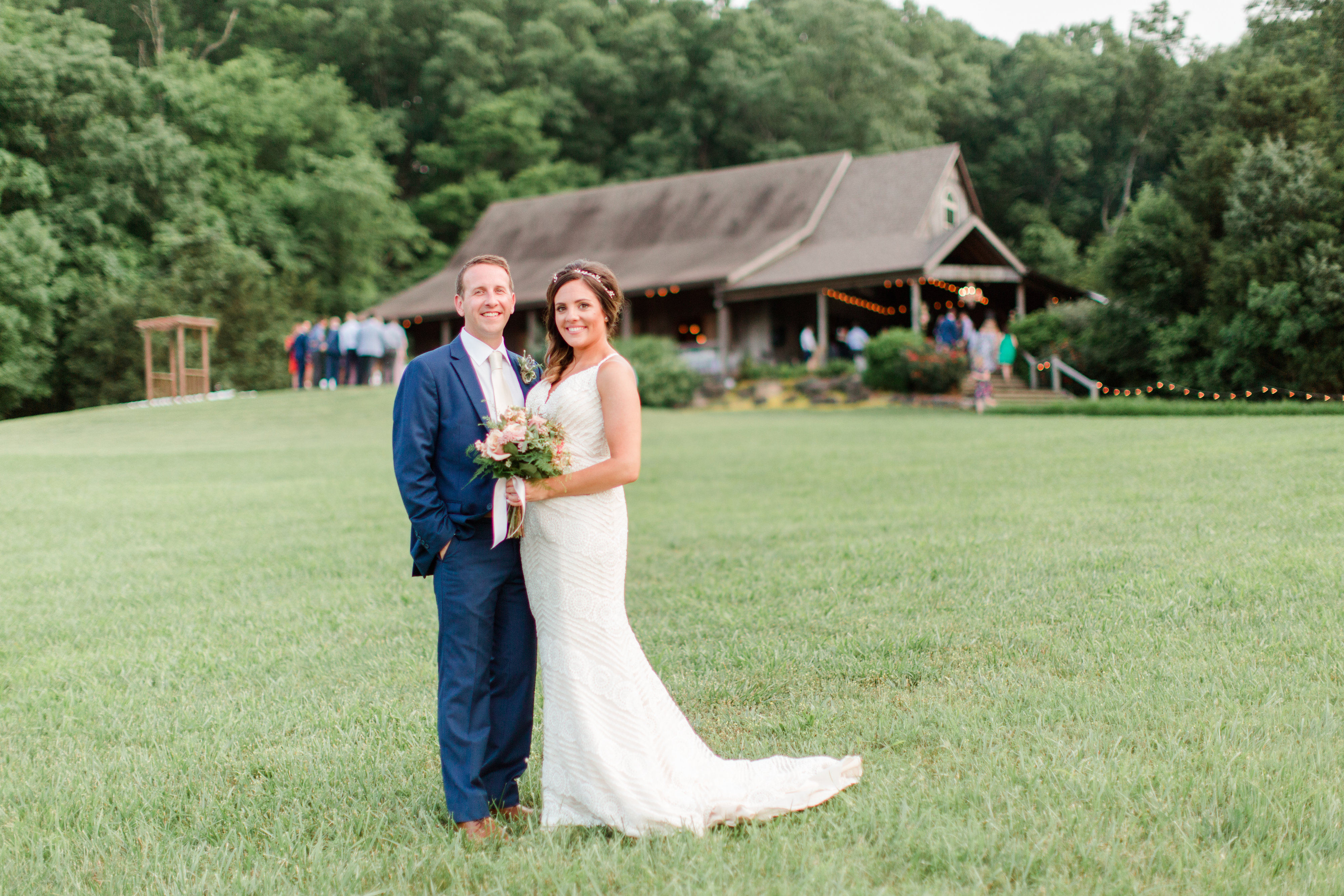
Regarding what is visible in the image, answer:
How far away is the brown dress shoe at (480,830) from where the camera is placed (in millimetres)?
3443

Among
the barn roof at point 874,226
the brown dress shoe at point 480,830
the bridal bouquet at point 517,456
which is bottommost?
the brown dress shoe at point 480,830

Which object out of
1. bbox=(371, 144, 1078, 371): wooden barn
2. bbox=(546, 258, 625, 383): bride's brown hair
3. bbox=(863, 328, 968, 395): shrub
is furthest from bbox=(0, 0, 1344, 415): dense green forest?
bbox=(546, 258, 625, 383): bride's brown hair

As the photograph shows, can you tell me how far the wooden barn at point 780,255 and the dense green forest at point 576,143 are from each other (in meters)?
4.10

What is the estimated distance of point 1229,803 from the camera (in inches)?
132

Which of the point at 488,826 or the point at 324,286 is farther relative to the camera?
the point at 324,286

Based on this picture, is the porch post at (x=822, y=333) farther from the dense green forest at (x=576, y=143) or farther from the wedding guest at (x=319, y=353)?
the wedding guest at (x=319, y=353)

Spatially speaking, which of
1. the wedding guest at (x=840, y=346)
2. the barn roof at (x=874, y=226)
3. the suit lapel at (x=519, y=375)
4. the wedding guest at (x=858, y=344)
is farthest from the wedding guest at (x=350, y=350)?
the suit lapel at (x=519, y=375)

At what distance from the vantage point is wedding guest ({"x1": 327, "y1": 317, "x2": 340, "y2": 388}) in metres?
30.9

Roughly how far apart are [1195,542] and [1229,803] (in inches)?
177

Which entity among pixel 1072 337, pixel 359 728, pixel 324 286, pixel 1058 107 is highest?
pixel 1058 107

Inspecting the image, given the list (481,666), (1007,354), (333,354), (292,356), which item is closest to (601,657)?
(481,666)

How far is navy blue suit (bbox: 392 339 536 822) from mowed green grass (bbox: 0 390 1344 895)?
11.9 inches

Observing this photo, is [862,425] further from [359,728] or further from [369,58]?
[369,58]

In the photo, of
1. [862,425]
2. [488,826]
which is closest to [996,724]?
[488,826]
